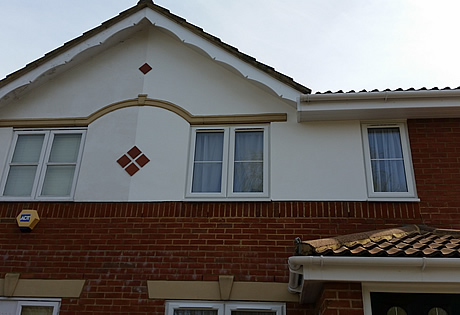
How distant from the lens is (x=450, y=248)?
536cm

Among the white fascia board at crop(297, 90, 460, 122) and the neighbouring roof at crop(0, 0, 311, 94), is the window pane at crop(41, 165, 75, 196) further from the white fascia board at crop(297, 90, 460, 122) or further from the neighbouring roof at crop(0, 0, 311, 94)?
the white fascia board at crop(297, 90, 460, 122)

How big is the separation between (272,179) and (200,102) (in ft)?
6.45

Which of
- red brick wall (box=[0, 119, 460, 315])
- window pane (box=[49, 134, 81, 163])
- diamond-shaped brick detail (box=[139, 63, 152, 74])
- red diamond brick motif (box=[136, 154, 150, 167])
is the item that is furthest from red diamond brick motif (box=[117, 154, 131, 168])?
diamond-shaped brick detail (box=[139, 63, 152, 74])

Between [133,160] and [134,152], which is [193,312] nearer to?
[133,160]

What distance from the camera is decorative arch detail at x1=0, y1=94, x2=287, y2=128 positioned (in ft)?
26.5

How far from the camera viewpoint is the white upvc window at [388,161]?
291 inches

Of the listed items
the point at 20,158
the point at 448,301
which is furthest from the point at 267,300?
the point at 20,158

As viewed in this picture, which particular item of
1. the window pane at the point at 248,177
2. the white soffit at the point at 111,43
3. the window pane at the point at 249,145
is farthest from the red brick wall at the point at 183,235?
the white soffit at the point at 111,43

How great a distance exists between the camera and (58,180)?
8.02 m

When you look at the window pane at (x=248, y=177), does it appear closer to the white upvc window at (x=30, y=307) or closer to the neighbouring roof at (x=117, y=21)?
the neighbouring roof at (x=117, y=21)

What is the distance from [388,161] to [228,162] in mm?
2595

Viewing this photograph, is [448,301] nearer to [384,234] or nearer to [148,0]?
[384,234]

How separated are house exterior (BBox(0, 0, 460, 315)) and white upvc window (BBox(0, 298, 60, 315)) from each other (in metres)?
0.02

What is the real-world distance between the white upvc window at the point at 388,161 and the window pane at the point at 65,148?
16.2 feet
